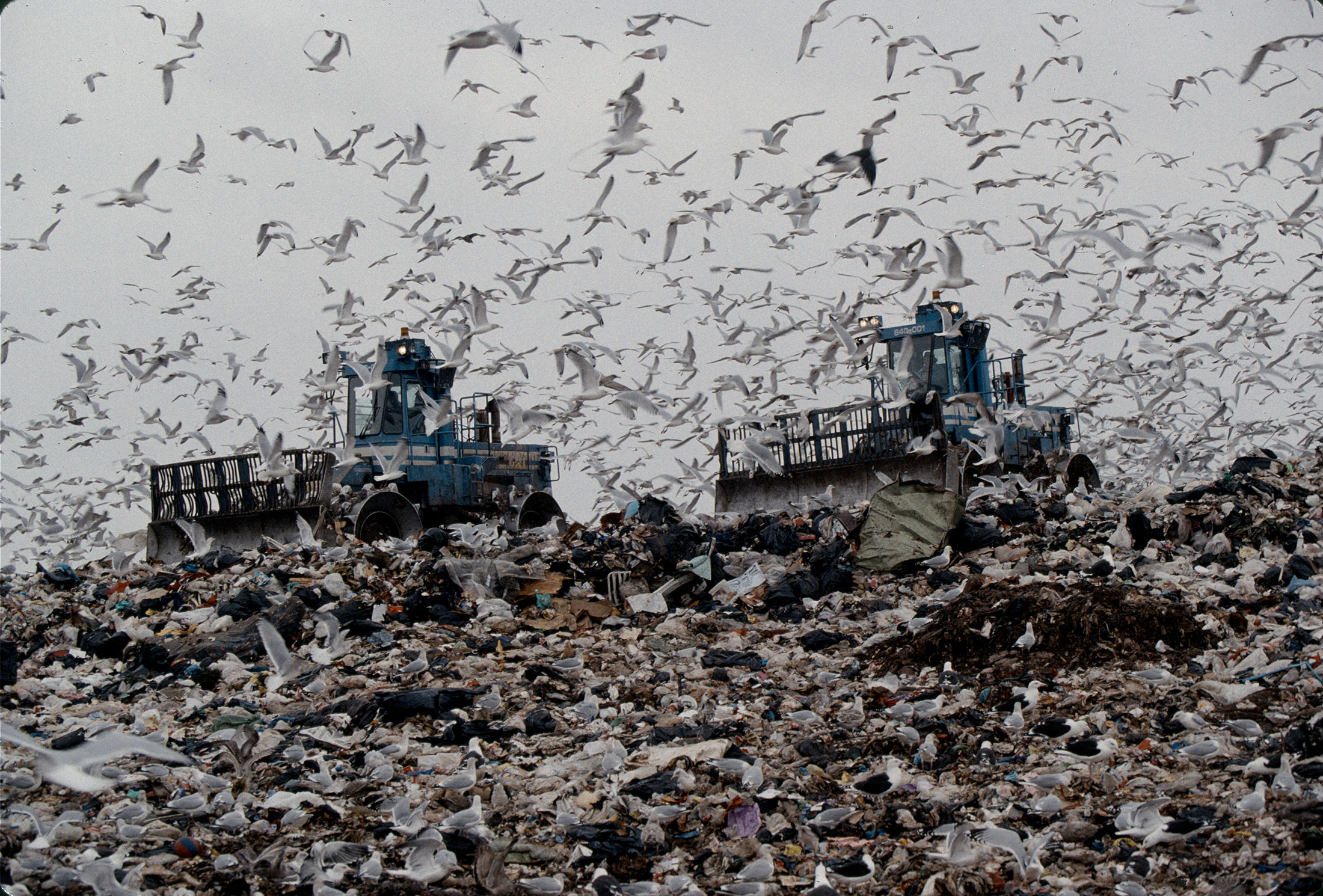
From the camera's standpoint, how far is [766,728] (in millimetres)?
4570

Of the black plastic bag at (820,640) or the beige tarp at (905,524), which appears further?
the beige tarp at (905,524)

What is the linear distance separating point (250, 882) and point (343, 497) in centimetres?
796

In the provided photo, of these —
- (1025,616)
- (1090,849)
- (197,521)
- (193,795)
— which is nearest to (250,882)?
(193,795)

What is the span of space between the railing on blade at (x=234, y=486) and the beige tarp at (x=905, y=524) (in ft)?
19.0

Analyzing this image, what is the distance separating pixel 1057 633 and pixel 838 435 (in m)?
6.80

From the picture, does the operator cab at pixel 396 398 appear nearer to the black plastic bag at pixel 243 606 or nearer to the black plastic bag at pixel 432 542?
the black plastic bag at pixel 432 542

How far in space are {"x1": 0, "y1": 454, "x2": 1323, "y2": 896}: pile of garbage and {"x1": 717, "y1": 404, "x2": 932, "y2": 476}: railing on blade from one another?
3.19m

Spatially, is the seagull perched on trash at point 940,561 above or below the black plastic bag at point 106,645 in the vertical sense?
above

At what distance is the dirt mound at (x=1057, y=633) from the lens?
16.1 feet

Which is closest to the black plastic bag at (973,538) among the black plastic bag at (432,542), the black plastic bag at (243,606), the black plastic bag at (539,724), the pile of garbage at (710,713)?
the pile of garbage at (710,713)

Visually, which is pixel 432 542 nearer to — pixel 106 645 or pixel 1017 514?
pixel 106 645

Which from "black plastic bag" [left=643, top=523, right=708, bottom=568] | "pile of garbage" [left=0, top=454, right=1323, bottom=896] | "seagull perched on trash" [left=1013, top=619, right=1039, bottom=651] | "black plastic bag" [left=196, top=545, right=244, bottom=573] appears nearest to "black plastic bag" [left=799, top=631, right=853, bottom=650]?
"pile of garbage" [left=0, top=454, right=1323, bottom=896]

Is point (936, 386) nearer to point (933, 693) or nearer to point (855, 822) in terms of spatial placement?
point (933, 693)

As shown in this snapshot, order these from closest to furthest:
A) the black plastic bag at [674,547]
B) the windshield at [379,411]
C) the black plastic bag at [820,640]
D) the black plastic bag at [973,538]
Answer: the black plastic bag at [820,640] < the black plastic bag at [973,538] < the black plastic bag at [674,547] < the windshield at [379,411]
